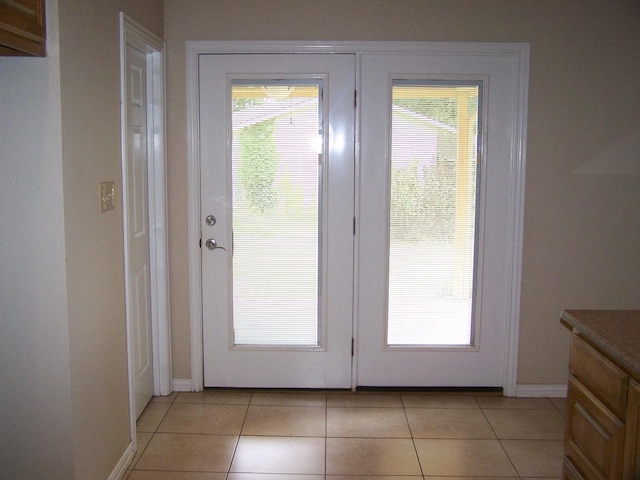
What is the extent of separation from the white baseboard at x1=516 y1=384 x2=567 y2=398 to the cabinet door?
77.3 inches

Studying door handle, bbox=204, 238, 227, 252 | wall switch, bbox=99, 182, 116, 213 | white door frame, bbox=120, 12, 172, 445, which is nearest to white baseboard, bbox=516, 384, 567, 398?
door handle, bbox=204, 238, 227, 252

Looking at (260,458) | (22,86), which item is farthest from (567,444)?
(22,86)

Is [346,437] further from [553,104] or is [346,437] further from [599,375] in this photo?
[553,104]

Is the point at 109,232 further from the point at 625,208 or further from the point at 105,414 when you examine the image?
the point at 625,208

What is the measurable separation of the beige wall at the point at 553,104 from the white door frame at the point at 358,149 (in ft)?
0.14

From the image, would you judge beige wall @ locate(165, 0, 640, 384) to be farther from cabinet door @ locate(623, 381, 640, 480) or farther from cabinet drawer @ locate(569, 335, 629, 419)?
cabinet door @ locate(623, 381, 640, 480)

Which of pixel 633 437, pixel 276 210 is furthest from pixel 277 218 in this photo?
pixel 633 437

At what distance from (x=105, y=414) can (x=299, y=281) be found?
1.37 m

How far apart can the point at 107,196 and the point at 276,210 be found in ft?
3.93

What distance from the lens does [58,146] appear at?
2.15m

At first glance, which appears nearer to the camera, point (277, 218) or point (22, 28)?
point (22, 28)

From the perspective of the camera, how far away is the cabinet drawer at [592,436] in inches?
72.2

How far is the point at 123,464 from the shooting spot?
9.20 feet

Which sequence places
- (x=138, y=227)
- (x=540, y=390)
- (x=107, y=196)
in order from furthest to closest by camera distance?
(x=540, y=390) → (x=138, y=227) → (x=107, y=196)
